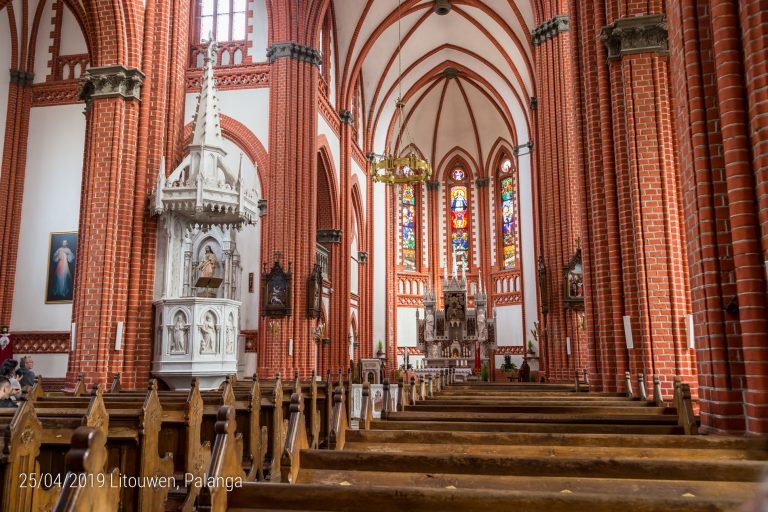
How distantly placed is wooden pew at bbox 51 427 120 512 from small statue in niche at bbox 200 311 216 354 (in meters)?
8.66

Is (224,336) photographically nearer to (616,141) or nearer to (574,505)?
(616,141)

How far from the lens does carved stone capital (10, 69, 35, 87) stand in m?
16.6

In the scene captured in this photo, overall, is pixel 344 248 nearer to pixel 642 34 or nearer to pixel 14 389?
pixel 642 34

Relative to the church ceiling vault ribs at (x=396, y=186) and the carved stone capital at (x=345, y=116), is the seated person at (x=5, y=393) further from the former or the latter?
the carved stone capital at (x=345, y=116)

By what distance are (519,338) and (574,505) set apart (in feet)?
85.4

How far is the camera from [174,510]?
5.42m

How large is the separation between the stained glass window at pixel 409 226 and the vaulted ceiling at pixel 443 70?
232cm

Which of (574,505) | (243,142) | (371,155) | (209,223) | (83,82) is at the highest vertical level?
(371,155)

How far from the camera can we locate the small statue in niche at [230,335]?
1091cm

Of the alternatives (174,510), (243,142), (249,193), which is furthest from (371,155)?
(174,510)

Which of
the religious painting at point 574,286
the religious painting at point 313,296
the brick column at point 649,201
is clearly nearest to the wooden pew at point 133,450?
the brick column at point 649,201

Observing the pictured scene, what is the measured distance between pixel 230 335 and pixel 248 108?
883cm

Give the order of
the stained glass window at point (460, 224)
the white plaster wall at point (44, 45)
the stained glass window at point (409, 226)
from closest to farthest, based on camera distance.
Result: the white plaster wall at point (44, 45) → the stained glass window at point (409, 226) → the stained glass window at point (460, 224)

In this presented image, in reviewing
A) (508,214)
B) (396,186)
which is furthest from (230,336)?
(508,214)
